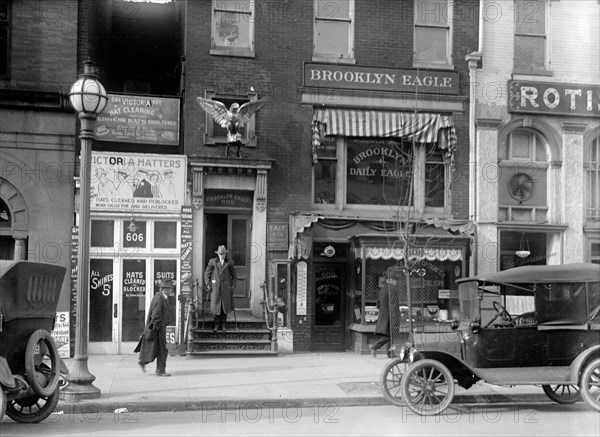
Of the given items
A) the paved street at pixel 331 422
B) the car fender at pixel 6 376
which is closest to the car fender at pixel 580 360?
the paved street at pixel 331 422

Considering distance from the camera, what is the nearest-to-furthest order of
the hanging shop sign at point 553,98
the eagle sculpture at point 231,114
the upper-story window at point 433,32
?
the eagle sculpture at point 231,114 → the hanging shop sign at point 553,98 → the upper-story window at point 433,32

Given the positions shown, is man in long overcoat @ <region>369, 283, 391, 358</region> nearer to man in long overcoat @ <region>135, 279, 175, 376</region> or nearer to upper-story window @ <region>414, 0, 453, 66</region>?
man in long overcoat @ <region>135, 279, 175, 376</region>

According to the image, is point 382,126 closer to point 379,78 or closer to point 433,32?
point 379,78

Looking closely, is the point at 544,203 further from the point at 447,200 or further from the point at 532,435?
the point at 532,435

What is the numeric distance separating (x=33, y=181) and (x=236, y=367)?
6.27 m

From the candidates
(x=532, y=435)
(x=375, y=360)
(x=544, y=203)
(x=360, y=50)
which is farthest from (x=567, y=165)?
(x=532, y=435)

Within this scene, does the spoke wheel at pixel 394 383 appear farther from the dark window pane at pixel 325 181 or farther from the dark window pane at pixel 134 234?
the dark window pane at pixel 134 234

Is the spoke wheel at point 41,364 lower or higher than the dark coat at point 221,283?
lower

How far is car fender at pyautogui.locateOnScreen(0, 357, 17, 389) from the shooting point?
338 inches

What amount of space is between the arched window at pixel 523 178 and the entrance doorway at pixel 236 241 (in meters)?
6.44

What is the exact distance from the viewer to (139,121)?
58.6 ft

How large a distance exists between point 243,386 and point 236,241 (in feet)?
19.9

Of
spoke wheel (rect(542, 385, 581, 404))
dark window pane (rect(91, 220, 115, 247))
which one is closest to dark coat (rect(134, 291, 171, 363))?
dark window pane (rect(91, 220, 115, 247))

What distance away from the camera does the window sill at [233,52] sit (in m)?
17.9
